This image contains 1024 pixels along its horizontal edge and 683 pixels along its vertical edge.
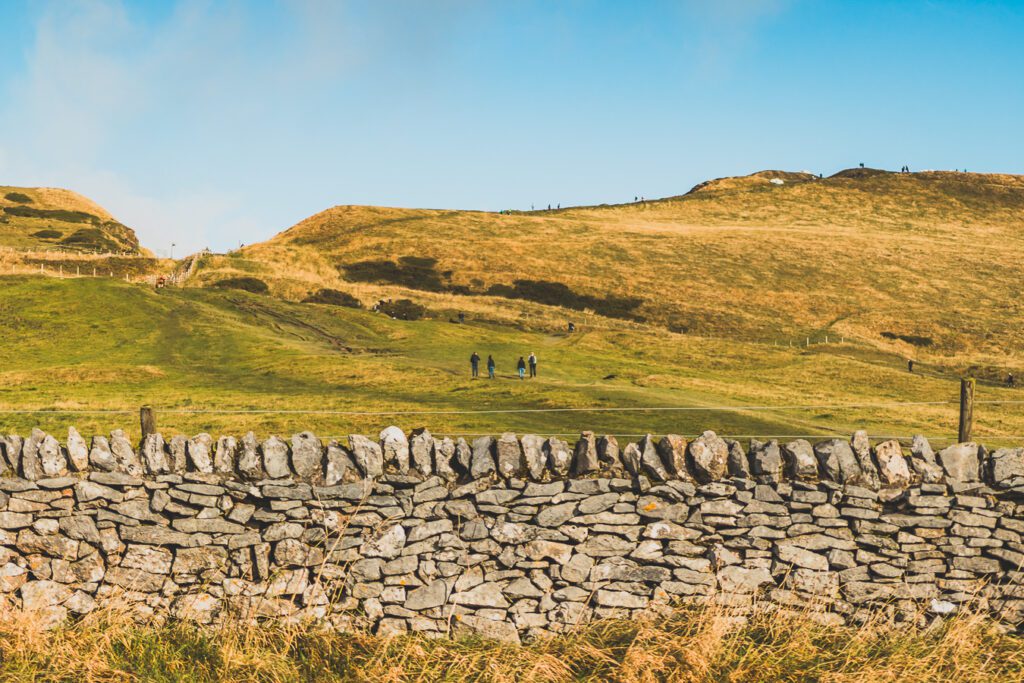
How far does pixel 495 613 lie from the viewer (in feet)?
32.3

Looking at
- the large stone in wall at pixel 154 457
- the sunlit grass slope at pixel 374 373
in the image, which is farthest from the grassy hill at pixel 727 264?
the large stone in wall at pixel 154 457

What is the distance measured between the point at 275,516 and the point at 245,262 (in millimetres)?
80003

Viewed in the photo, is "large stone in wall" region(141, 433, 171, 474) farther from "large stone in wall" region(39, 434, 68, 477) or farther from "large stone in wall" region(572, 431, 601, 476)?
"large stone in wall" region(572, 431, 601, 476)

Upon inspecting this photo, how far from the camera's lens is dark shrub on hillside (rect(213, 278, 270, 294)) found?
7375cm

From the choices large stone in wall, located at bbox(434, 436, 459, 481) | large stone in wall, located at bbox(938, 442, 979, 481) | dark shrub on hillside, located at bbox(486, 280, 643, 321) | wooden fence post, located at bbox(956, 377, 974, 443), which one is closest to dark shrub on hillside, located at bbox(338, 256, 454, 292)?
dark shrub on hillside, located at bbox(486, 280, 643, 321)

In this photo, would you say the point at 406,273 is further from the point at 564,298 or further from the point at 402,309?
the point at 402,309

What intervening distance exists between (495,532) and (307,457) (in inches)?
96.4

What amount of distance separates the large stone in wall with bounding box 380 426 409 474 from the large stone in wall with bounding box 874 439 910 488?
19.1 ft

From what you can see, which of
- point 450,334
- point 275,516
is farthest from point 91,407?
point 450,334

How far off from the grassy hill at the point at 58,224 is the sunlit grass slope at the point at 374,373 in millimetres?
64508

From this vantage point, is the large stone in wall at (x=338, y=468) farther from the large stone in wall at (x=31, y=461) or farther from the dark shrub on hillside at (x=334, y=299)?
the dark shrub on hillside at (x=334, y=299)

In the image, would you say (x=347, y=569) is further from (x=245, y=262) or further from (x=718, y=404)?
(x=245, y=262)

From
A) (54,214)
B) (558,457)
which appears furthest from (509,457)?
(54,214)

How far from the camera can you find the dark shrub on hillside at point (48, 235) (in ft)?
413
